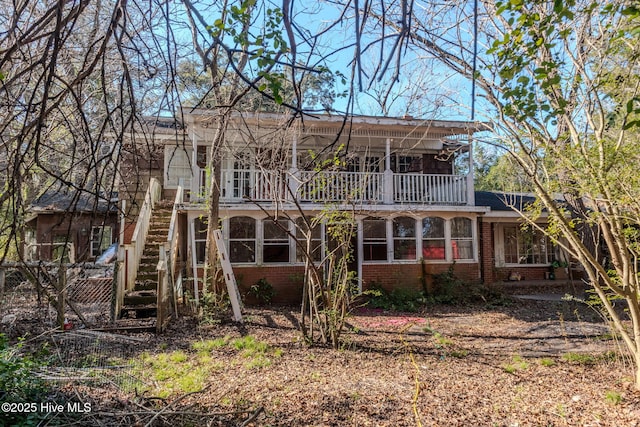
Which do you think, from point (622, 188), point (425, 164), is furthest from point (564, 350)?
point (425, 164)

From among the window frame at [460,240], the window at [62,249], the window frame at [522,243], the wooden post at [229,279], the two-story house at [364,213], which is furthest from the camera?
the window frame at [522,243]

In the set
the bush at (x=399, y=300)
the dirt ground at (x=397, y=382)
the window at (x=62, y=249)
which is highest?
the window at (x=62, y=249)

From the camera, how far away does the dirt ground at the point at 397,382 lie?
3812 mm

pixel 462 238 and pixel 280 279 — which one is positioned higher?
→ pixel 462 238

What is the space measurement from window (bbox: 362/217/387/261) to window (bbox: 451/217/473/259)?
2221 millimetres

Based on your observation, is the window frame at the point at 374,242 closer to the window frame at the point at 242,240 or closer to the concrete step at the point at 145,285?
the window frame at the point at 242,240

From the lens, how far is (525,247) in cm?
1502

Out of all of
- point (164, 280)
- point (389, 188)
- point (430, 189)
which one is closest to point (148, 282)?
point (164, 280)

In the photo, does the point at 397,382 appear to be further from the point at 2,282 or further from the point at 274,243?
the point at 274,243

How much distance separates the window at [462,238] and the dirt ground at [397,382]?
14.0 feet

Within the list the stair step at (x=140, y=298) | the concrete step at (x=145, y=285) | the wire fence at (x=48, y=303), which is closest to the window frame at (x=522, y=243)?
the concrete step at (x=145, y=285)

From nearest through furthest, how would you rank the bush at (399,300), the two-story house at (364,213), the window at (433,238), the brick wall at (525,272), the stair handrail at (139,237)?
the stair handrail at (139,237) < the bush at (399,300) < the two-story house at (364,213) < the window at (433,238) < the brick wall at (525,272)

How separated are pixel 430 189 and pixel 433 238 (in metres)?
1.55

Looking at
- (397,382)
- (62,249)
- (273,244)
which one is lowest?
(397,382)
